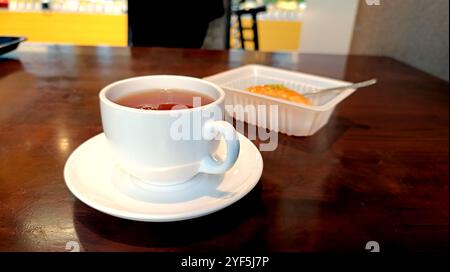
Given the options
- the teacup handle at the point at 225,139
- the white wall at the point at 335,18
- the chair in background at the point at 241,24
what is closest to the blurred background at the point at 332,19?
the white wall at the point at 335,18

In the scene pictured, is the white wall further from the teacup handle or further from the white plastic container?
the teacup handle

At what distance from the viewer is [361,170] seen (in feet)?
1.23

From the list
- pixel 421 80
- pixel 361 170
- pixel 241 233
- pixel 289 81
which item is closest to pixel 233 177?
pixel 241 233

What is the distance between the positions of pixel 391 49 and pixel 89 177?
1.30ft

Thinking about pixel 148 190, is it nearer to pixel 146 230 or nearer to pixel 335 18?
pixel 146 230

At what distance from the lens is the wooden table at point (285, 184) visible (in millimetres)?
262

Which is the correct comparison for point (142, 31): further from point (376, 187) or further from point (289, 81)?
point (376, 187)

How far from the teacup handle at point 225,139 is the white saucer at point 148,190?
0.7 inches

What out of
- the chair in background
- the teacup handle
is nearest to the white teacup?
the teacup handle

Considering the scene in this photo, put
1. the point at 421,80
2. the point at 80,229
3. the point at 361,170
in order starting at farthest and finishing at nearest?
1. the point at 421,80
2. the point at 361,170
3. the point at 80,229

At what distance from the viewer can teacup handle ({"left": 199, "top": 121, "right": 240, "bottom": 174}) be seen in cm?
27

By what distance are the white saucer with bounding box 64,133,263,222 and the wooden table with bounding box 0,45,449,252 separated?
0.02m

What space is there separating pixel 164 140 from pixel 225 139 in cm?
5

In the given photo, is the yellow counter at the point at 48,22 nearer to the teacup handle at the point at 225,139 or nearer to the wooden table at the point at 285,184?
the wooden table at the point at 285,184
